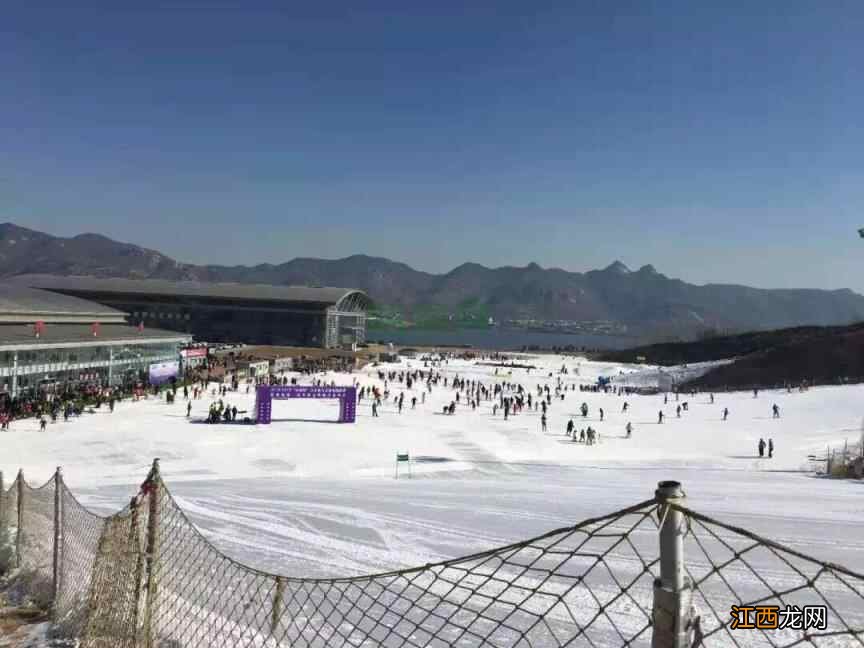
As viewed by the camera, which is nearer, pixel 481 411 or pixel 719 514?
pixel 719 514

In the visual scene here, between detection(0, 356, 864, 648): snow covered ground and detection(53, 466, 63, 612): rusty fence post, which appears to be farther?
detection(0, 356, 864, 648): snow covered ground

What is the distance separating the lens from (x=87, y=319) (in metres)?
49.0

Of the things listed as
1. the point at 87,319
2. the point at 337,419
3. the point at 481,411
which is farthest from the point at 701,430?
the point at 87,319

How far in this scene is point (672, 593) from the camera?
1.86 m

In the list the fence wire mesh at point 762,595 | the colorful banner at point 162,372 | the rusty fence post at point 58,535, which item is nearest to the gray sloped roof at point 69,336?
the colorful banner at point 162,372

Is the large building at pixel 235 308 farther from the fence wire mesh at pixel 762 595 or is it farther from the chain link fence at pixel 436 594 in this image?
the fence wire mesh at pixel 762 595

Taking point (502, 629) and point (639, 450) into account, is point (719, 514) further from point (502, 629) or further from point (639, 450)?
point (639, 450)

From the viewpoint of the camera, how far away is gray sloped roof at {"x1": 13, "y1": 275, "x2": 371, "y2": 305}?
9181cm

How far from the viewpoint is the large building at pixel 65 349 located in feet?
98.2

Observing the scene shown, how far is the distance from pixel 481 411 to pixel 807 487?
20.3 meters

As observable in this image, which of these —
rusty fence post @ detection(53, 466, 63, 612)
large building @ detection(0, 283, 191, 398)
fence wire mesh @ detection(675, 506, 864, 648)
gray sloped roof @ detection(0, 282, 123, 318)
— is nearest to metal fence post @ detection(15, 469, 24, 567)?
rusty fence post @ detection(53, 466, 63, 612)

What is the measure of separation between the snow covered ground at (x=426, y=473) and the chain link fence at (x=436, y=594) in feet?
5.73

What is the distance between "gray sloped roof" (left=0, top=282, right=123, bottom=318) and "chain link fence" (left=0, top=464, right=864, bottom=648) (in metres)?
37.1

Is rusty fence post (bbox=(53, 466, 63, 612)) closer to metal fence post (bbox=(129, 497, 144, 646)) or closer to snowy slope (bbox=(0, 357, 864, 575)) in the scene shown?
metal fence post (bbox=(129, 497, 144, 646))
